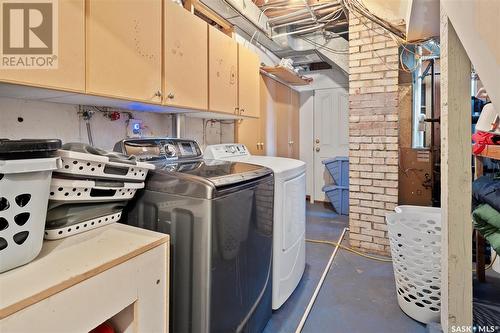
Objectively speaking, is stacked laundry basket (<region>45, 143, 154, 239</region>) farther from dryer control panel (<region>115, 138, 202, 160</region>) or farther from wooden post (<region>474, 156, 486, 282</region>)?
wooden post (<region>474, 156, 486, 282</region>)

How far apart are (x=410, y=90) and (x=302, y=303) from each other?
2.73 meters

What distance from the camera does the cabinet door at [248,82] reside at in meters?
2.54

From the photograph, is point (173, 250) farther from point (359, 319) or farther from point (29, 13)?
point (359, 319)

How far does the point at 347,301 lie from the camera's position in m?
1.97

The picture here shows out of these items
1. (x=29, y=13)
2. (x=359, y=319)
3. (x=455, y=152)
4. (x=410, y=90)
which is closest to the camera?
(x=29, y=13)

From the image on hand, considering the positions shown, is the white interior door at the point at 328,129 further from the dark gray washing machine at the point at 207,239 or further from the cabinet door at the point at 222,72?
the dark gray washing machine at the point at 207,239

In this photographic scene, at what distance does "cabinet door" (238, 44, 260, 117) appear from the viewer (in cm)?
254

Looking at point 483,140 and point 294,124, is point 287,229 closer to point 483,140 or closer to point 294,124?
point 483,140

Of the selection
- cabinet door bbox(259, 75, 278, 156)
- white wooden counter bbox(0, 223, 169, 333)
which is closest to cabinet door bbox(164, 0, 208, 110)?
white wooden counter bbox(0, 223, 169, 333)

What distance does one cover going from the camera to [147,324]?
3.04ft

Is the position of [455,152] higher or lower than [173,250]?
higher

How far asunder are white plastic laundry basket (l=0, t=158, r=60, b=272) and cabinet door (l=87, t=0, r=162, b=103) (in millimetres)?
634

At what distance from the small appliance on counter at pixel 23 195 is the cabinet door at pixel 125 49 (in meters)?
0.62

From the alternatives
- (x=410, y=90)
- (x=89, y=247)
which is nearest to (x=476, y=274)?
(x=410, y=90)
